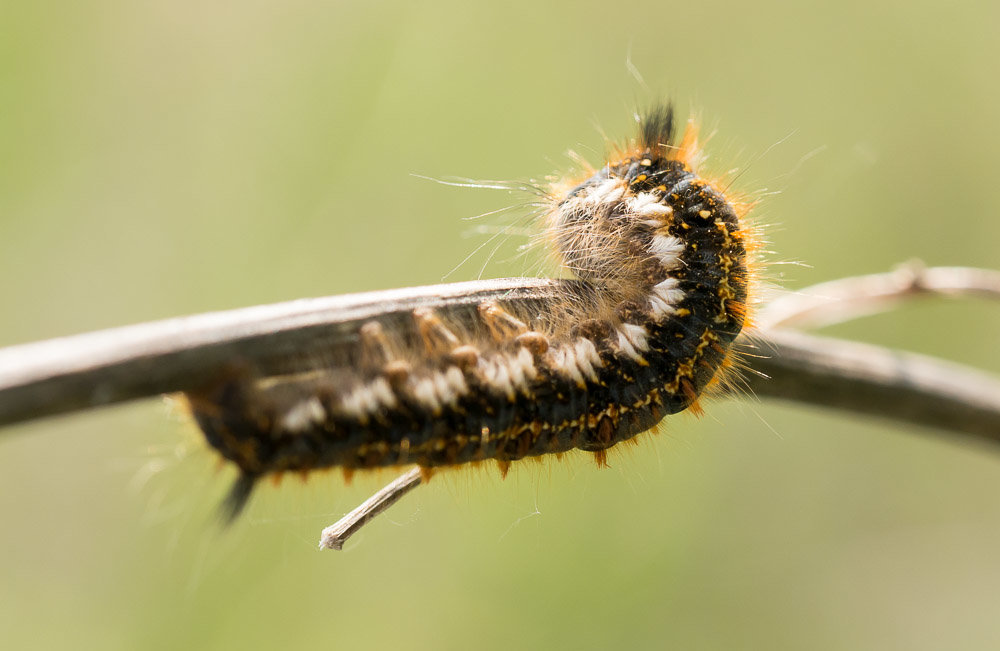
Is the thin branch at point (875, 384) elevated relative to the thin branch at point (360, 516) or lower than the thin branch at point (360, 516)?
elevated

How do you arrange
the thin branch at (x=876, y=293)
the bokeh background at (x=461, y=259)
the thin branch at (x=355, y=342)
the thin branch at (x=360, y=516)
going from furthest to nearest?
the bokeh background at (x=461, y=259) < the thin branch at (x=876, y=293) < the thin branch at (x=360, y=516) < the thin branch at (x=355, y=342)

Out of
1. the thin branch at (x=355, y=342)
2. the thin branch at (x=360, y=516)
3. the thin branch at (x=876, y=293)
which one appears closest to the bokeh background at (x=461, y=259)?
the thin branch at (x=876, y=293)

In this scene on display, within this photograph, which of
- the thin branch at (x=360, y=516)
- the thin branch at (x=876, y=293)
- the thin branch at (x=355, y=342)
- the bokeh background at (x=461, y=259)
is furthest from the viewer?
the bokeh background at (x=461, y=259)

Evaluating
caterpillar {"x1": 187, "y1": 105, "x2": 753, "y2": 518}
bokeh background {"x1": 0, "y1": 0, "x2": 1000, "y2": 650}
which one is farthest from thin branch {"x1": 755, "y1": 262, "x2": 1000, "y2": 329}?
bokeh background {"x1": 0, "y1": 0, "x2": 1000, "y2": 650}

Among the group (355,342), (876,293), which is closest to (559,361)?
(355,342)

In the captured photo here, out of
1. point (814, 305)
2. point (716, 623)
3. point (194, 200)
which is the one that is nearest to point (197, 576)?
point (194, 200)

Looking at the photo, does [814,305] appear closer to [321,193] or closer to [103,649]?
[321,193]

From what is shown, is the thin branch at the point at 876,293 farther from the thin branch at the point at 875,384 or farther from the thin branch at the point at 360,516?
the thin branch at the point at 360,516
